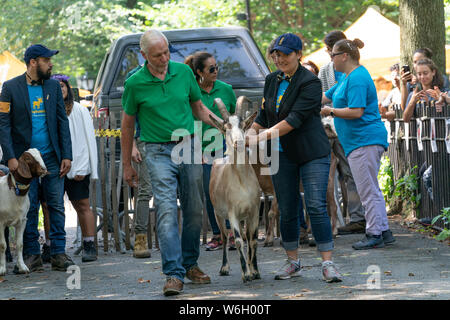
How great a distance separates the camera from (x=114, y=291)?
7.71 meters

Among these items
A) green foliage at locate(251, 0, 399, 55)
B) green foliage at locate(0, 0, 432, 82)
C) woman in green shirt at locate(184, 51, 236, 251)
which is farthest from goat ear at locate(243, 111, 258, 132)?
green foliage at locate(251, 0, 399, 55)

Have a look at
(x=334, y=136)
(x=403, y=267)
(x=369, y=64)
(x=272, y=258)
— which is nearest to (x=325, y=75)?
(x=334, y=136)

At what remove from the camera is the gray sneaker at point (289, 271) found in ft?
25.6

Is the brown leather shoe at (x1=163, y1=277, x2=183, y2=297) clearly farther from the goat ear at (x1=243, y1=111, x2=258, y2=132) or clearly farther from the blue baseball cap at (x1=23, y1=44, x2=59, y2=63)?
the blue baseball cap at (x1=23, y1=44, x2=59, y2=63)

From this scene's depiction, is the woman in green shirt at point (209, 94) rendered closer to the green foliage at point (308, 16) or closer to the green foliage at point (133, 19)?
the green foliage at point (133, 19)

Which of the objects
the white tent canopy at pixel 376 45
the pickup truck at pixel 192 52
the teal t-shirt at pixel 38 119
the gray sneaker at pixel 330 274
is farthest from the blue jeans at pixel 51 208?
the white tent canopy at pixel 376 45

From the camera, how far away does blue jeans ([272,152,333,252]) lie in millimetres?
7539

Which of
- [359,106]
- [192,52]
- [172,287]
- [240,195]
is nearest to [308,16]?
[192,52]

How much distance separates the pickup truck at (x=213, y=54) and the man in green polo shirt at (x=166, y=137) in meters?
4.07

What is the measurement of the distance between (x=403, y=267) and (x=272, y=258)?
1683 mm

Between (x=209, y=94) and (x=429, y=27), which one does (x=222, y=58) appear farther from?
(x=429, y=27)
